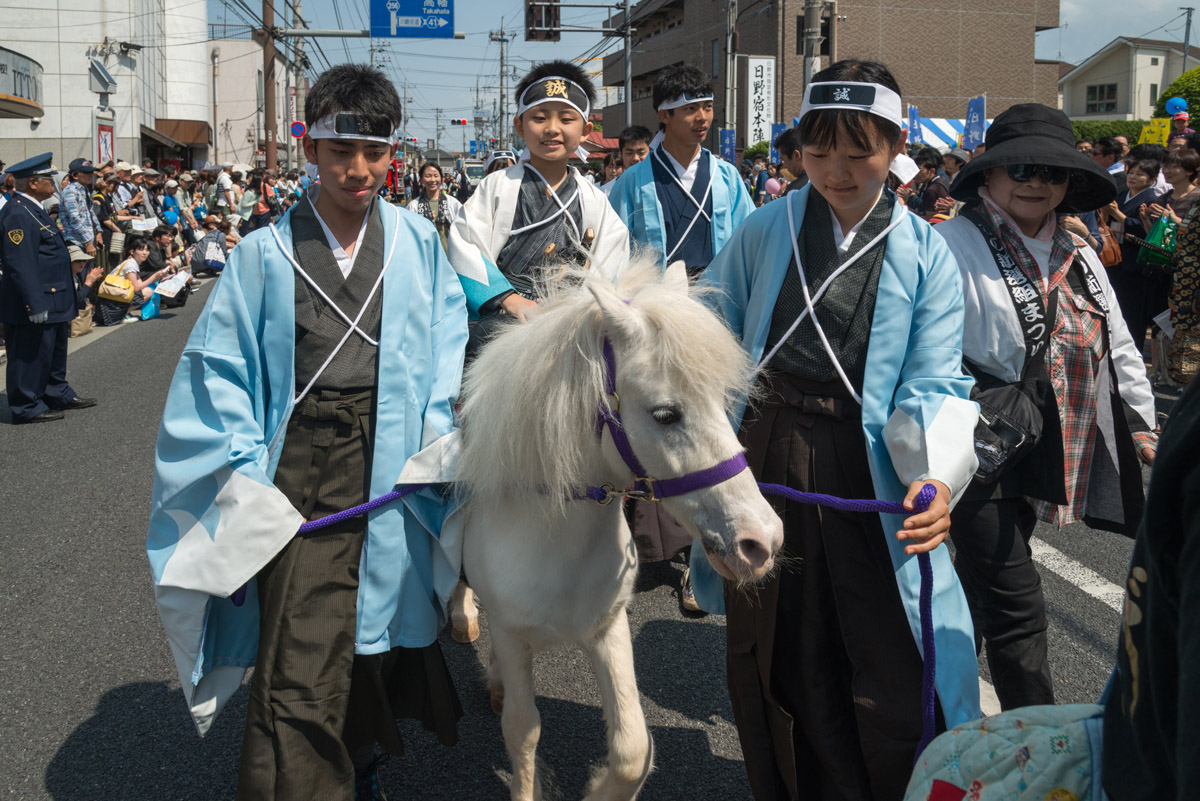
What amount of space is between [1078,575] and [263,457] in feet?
13.1

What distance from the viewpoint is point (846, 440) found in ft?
7.32

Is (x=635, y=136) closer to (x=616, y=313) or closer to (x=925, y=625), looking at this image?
(x=616, y=313)

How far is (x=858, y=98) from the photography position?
216cm

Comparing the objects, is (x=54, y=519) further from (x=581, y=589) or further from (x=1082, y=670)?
(x=1082, y=670)

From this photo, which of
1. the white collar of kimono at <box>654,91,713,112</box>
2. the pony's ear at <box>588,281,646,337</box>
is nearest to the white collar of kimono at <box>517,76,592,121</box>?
the white collar of kimono at <box>654,91,713,112</box>

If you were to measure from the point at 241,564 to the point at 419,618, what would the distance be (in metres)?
0.51

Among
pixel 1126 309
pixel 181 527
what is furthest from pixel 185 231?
pixel 181 527

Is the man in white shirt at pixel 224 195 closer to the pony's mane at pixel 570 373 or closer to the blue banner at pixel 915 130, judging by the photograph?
the blue banner at pixel 915 130

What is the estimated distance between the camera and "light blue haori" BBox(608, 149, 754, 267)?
4.70 m

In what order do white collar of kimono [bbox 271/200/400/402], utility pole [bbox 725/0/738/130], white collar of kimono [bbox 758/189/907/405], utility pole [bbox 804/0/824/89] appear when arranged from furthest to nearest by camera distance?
1. utility pole [bbox 725/0/738/130]
2. utility pole [bbox 804/0/824/89]
3. white collar of kimono [bbox 271/200/400/402]
4. white collar of kimono [bbox 758/189/907/405]

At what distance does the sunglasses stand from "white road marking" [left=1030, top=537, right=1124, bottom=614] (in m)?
2.01

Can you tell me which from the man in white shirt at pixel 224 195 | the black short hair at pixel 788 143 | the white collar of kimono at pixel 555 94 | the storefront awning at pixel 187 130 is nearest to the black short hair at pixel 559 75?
the white collar of kimono at pixel 555 94

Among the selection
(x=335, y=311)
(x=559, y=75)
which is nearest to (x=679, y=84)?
(x=559, y=75)

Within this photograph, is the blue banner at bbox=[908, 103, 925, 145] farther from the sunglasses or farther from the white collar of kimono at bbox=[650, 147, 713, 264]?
the sunglasses
